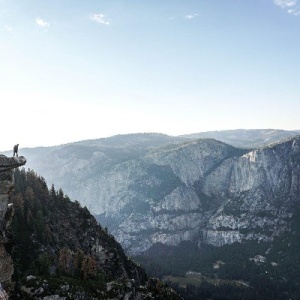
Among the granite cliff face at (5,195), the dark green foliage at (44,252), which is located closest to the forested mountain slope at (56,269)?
the dark green foliage at (44,252)

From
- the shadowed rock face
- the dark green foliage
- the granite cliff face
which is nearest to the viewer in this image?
the granite cliff face

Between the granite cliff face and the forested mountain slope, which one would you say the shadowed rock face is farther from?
the forested mountain slope

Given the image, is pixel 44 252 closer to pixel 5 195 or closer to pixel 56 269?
pixel 56 269

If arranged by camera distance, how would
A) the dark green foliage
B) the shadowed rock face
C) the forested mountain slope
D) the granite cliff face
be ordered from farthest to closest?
the dark green foliage, the forested mountain slope, the shadowed rock face, the granite cliff face

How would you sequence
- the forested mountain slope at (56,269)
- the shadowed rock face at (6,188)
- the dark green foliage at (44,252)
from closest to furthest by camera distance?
the shadowed rock face at (6,188), the forested mountain slope at (56,269), the dark green foliage at (44,252)

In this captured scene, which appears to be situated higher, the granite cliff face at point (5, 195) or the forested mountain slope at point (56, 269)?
the granite cliff face at point (5, 195)

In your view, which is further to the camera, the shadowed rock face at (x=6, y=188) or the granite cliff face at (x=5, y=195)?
the shadowed rock face at (x=6, y=188)

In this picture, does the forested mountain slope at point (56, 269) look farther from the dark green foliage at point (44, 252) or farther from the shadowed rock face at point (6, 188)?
the shadowed rock face at point (6, 188)

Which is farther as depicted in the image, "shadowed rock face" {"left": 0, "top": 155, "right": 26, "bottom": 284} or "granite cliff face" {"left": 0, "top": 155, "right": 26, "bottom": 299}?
"shadowed rock face" {"left": 0, "top": 155, "right": 26, "bottom": 284}

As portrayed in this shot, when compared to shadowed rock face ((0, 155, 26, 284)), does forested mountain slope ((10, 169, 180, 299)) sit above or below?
below

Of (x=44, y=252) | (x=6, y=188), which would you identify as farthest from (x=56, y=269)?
(x=6, y=188)

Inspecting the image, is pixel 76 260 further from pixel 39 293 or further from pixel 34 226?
pixel 39 293

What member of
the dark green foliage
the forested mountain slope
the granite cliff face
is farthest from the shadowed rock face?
the dark green foliage

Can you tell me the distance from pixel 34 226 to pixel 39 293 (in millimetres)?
104572
